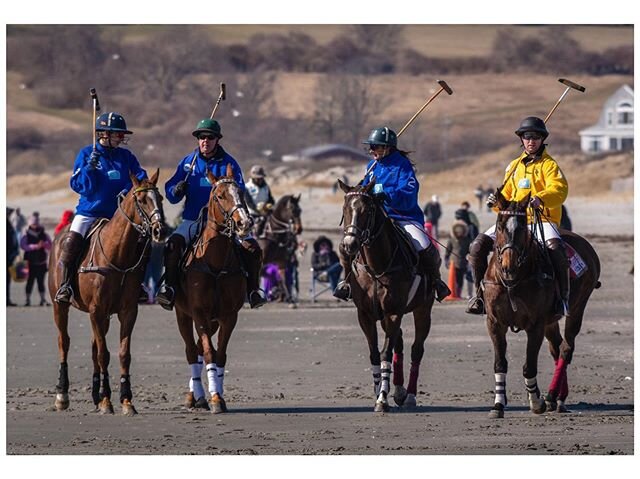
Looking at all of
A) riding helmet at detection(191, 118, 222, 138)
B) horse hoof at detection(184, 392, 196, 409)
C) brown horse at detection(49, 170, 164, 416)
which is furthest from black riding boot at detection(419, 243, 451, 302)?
brown horse at detection(49, 170, 164, 416)

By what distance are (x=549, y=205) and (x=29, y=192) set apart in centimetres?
6646

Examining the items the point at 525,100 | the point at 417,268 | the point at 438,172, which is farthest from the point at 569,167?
the point at 417,268

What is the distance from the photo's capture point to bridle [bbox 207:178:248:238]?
15.7 meters

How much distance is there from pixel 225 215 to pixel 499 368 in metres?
2.95

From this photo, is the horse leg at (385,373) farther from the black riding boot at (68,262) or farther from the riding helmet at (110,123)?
the riding helmet at (110,123)

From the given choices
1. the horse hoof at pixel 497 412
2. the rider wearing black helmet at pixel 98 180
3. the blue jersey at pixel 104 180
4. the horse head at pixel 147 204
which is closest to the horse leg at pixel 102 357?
the rider wearing black helmet at pixel 98 180

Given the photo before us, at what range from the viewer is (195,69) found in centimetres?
11738

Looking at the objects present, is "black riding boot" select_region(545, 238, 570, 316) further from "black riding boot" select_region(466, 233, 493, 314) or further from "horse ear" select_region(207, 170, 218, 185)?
"horse ear" select_region(207, 170, 218, 185)

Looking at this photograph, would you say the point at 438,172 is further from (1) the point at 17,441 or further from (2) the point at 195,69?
(1) the point at 17,441

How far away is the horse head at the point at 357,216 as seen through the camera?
15.4 m

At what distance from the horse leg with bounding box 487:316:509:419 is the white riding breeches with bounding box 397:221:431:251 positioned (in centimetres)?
123

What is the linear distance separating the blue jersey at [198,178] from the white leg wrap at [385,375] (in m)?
2.29

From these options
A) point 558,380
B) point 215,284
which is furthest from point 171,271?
point 558,380

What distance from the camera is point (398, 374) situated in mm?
16719
